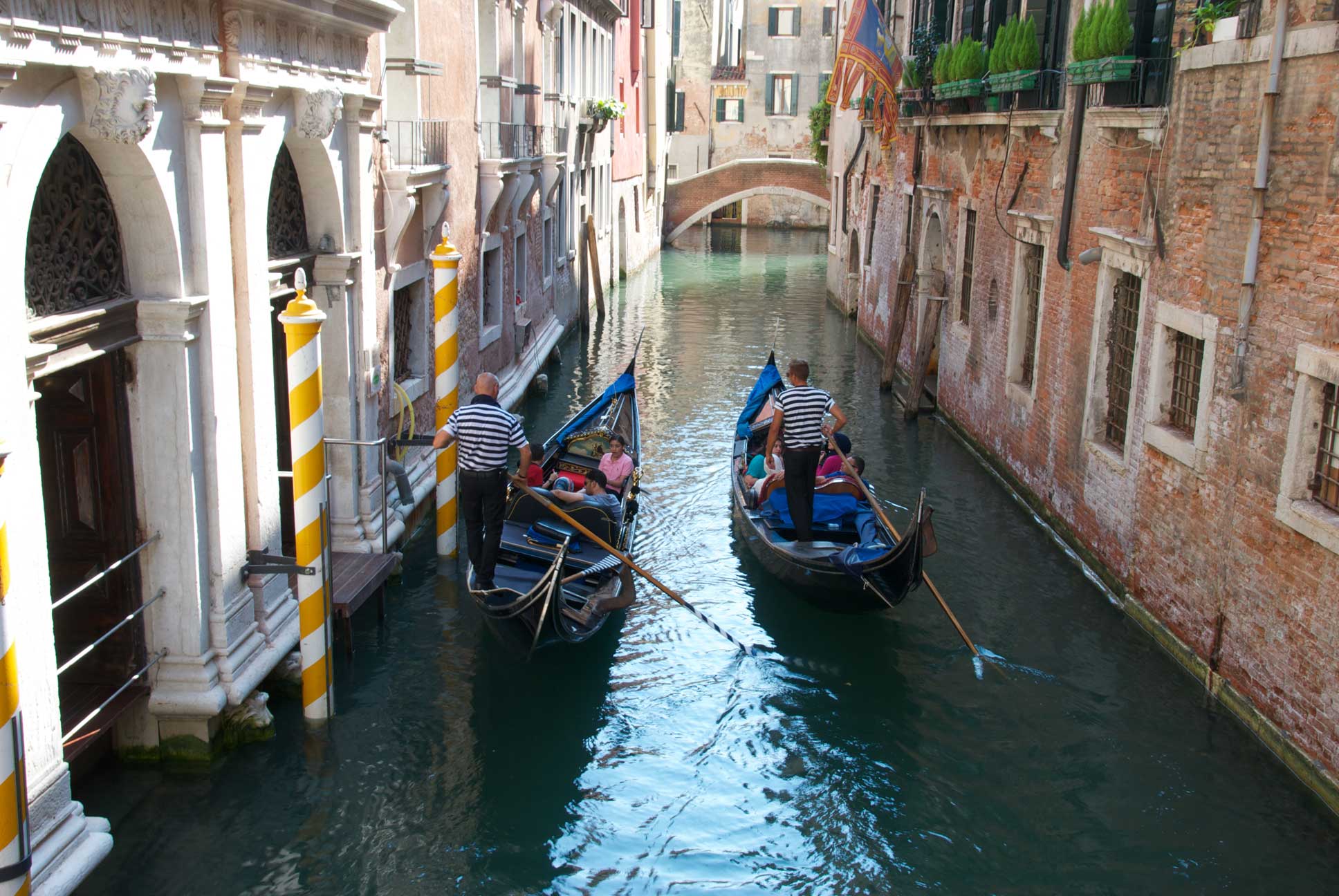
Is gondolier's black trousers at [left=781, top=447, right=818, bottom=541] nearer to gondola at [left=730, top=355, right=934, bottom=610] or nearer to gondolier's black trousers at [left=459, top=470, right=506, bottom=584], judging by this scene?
gondola at [left=730, top=355, right=934, bottom=610]

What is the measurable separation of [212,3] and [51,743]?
7.54 feet

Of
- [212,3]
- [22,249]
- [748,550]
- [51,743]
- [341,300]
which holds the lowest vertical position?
[748,550]

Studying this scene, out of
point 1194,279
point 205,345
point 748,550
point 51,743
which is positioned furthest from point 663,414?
point 51,743

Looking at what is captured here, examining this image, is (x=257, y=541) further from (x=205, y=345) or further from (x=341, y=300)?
(x=341, y=300)

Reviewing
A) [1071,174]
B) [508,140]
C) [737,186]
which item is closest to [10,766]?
[1071,174]

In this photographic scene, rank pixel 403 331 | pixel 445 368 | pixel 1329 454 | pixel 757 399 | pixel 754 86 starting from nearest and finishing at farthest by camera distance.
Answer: pixel 1329 454 → pixel 445 368 → pixel 403 331 → pixel 757 399 → pixel 754 86

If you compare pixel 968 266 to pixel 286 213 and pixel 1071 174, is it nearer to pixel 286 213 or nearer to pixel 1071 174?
pixel 1071 174

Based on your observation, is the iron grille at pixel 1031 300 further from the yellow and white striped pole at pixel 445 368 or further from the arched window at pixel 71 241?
the arched window at pixel 71 241

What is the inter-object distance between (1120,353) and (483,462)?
3.26m

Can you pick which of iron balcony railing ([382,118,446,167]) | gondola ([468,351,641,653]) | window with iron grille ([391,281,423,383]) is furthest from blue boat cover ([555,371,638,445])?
iron balcony railing ([382,118,446,167])

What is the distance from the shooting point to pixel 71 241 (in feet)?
11.4

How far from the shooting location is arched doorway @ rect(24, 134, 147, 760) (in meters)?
3.41

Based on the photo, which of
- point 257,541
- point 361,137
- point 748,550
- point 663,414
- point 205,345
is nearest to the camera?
point 205,345

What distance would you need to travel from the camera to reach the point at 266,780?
4020 millimetres
